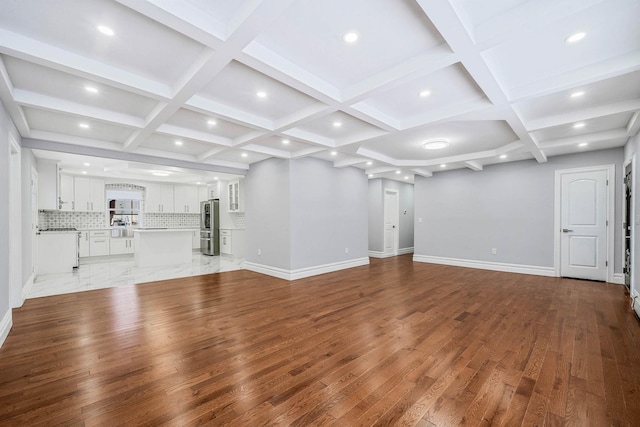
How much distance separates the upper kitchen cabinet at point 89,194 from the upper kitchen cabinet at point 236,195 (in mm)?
3468

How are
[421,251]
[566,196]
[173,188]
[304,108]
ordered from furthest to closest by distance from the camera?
[173,188] → [421,251] → [566,196] → [304,108]

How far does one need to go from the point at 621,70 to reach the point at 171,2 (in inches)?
139

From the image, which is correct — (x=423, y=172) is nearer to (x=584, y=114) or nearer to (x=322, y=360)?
(x=584, y=114)

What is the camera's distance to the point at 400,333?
2943 mm

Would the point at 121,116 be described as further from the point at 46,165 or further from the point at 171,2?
the point at 46,165

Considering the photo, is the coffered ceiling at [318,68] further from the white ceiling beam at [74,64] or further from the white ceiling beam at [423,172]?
the white ceiling beam at [423,172]

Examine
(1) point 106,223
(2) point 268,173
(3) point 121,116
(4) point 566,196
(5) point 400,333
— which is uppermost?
(3) point 121,116

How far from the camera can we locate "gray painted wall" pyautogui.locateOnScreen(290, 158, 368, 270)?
18.5 ft

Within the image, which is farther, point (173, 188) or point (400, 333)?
point (173, 188)

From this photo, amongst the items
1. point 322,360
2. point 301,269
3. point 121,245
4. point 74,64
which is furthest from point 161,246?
point 322,360

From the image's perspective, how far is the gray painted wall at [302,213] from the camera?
18.4ft

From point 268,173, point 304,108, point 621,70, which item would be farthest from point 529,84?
point 268,173

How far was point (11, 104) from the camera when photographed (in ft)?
9.64

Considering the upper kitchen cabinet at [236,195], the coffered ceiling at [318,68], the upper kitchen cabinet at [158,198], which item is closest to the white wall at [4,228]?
the coffered ceiling at [318,68]
